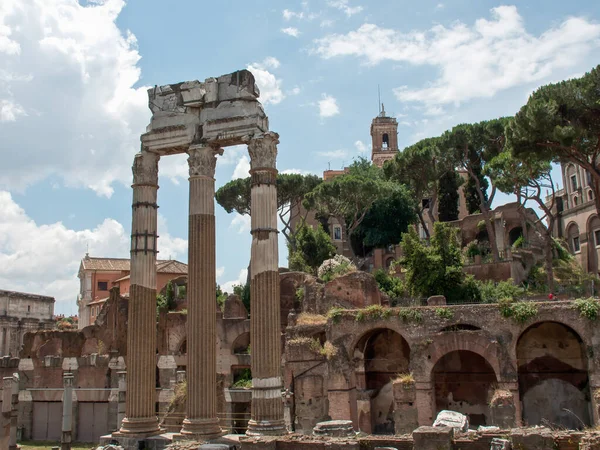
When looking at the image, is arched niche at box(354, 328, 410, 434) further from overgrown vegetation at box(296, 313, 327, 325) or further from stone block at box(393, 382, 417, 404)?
stone block at box(393, 382, 417, 404)

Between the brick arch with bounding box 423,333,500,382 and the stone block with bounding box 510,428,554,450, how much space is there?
30.6 feet

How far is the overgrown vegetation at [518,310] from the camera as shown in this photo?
1825cm

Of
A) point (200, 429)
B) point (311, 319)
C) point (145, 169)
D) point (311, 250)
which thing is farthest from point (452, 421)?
point (311, 250)

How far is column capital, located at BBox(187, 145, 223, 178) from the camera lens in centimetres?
→ 1214

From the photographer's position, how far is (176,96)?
12.7 meters

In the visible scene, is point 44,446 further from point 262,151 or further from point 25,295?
point 25,295

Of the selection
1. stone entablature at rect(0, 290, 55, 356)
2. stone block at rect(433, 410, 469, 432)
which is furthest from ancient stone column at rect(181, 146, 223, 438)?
stone entablature at rect(0, 290, 55, 356)

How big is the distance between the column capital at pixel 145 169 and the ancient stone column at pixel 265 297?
2.34 m

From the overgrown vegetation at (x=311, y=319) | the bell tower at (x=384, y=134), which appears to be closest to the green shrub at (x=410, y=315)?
the overgrown vegetation at (x=311, y=319)

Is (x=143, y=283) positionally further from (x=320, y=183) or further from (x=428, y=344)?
(x=320, y=183)

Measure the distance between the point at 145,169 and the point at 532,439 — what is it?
28.3ft

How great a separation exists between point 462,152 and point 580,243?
8.55 meters

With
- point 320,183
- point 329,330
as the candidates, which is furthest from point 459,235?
point 329,330

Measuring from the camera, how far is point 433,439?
9.30 m
